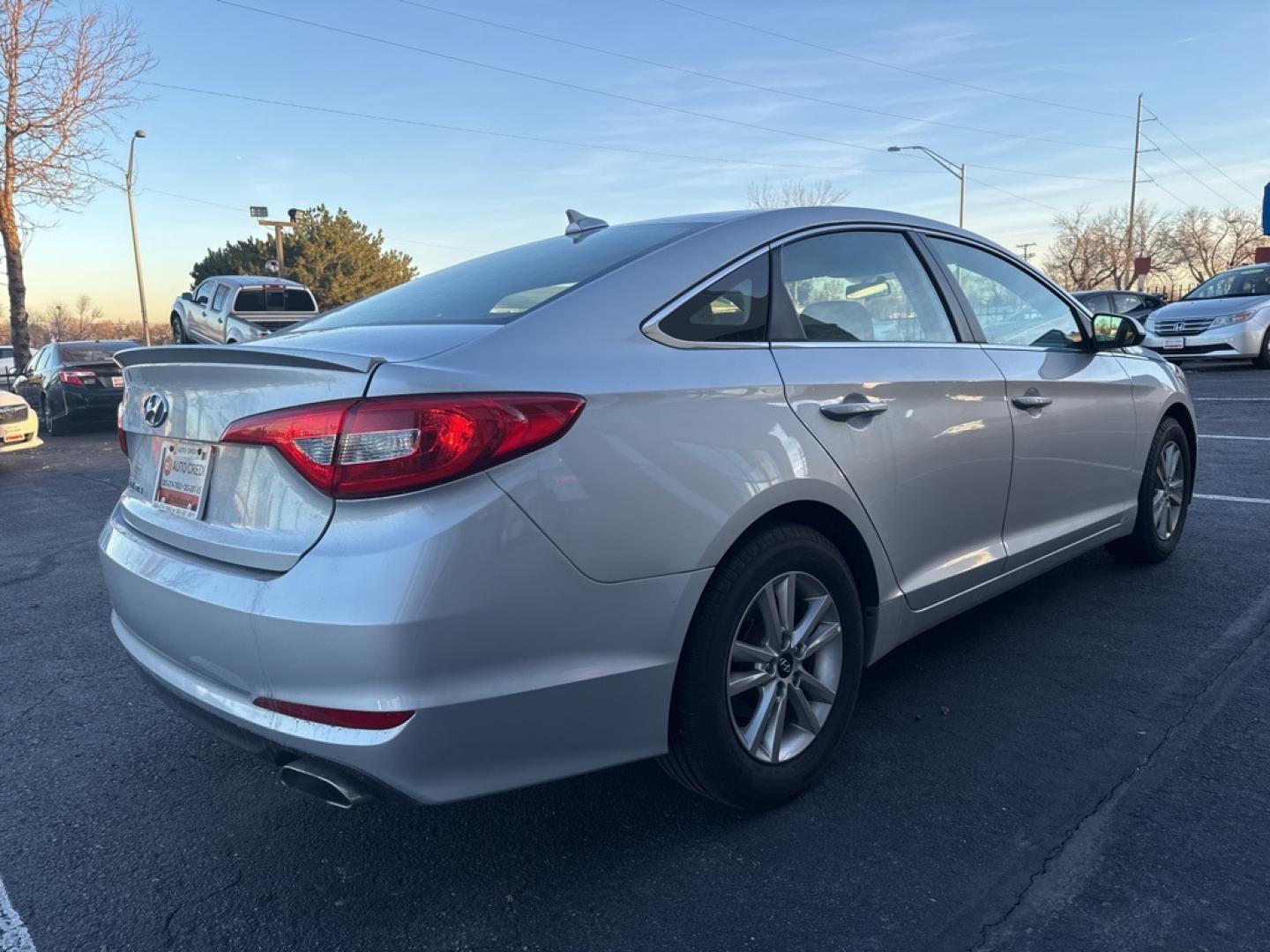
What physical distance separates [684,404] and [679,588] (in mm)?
436

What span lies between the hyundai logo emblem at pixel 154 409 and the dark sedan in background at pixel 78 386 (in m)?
11.9

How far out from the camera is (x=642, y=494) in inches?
82.0

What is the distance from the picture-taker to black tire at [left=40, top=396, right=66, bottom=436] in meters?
13.5

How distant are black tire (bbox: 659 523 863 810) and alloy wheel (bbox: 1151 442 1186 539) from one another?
272 cm

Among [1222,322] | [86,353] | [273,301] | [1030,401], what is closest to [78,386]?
[86,353]

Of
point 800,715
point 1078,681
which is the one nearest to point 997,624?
point 1078,681

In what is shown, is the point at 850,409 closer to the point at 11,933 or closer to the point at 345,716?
the point at 345,716

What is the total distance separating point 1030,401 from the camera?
341 cm

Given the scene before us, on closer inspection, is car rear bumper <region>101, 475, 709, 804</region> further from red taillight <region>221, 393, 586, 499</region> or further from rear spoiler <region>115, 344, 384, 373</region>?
rear spoiler <region>115, 344, 384, 373</region>

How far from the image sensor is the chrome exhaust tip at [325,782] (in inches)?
75.6

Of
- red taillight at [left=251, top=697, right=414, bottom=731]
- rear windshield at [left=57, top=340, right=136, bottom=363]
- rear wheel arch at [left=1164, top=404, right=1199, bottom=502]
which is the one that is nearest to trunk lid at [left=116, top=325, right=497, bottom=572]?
red taillight at [left=251, top=697, right=414, bottom=731]

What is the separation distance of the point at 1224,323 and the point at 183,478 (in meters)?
16.0

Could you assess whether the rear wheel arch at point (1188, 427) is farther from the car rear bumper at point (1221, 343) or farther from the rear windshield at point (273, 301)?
the rear windshield at point (273, 301)

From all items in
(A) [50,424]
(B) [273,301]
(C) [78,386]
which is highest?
(B) [273,301]
